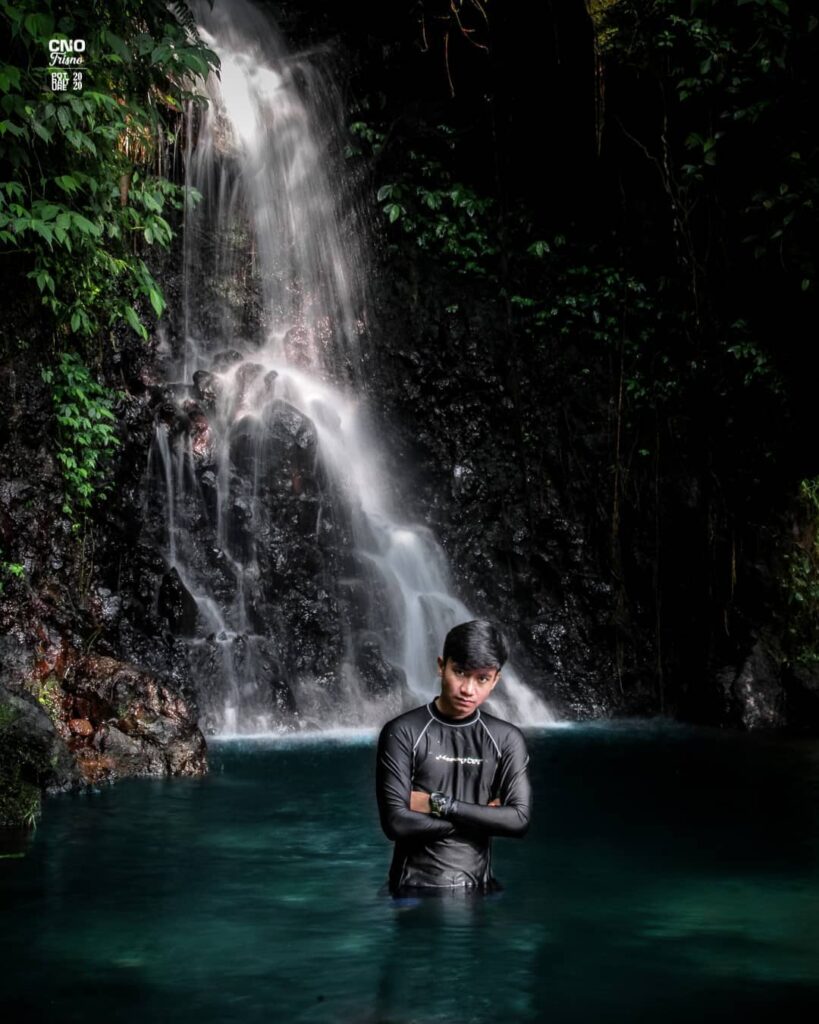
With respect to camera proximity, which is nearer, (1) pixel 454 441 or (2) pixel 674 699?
(2) pixel 674 699

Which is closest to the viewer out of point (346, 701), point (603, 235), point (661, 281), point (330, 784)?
point (330, 784)

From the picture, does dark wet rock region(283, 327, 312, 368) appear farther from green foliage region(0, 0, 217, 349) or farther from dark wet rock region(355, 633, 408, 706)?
green foliage region(0, 0, 217, 349)

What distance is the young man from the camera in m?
4.01

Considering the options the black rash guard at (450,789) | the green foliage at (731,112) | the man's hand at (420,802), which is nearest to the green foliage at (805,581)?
the green foliage at (731,112)

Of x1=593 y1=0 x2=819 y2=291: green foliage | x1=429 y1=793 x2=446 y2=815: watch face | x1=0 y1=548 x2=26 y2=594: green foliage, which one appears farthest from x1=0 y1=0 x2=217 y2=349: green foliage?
x1=593 y1=0 x2=819 y2=291: green foliage

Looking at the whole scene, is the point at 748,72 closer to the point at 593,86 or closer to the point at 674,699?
the point at 593,86

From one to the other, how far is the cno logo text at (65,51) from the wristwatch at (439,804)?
600 cm

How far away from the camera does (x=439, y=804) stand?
398 cm

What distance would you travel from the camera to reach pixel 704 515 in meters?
12.6

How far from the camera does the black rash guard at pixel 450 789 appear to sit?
13.2 ft

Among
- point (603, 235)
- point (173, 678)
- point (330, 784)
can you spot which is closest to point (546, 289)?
point (603, 235)

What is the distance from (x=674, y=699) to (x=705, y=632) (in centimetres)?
86

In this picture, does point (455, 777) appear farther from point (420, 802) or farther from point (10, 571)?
point (10, 571)

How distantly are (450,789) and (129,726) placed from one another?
15.5 feet
